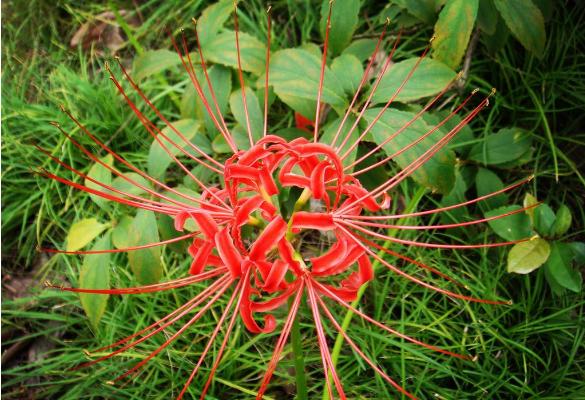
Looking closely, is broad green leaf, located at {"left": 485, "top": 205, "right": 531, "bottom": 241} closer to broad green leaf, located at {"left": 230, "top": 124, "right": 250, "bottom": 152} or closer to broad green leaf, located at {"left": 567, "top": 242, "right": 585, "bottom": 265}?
broad green leaf, located at {"left": 567, "top": 242, "right": 585, "bottom": 265}

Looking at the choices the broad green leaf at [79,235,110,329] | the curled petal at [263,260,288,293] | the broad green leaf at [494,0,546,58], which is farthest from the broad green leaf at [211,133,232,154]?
the broad green leaf at [494,0,546,58]

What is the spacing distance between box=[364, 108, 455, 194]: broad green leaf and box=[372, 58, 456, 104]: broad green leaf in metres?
0.04

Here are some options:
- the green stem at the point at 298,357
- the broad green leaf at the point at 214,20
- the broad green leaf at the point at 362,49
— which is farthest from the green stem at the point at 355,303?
the broad green leaf at the point at 214,20

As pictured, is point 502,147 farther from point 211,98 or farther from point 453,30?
point 211,98

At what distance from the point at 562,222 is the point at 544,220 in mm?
43

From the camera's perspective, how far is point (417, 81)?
53.2 inches

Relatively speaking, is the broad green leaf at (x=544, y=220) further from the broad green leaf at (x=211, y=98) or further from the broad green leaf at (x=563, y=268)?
the broad green leaf at (x=211, y=98)

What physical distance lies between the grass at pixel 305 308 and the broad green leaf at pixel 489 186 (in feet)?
0.35

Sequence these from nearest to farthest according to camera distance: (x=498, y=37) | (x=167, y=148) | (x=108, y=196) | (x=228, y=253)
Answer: (x=228, y=253) → (x=108, y=196) → (x=167, y=148) → (x=498, y=37)

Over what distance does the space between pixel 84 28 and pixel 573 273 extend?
2086mm

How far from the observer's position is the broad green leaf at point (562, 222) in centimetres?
158

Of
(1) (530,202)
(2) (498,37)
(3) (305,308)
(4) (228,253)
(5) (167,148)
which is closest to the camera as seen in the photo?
(4) (228,253)

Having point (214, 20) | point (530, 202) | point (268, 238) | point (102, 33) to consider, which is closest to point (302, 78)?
point (214, 20)

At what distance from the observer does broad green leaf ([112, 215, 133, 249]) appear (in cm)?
142
